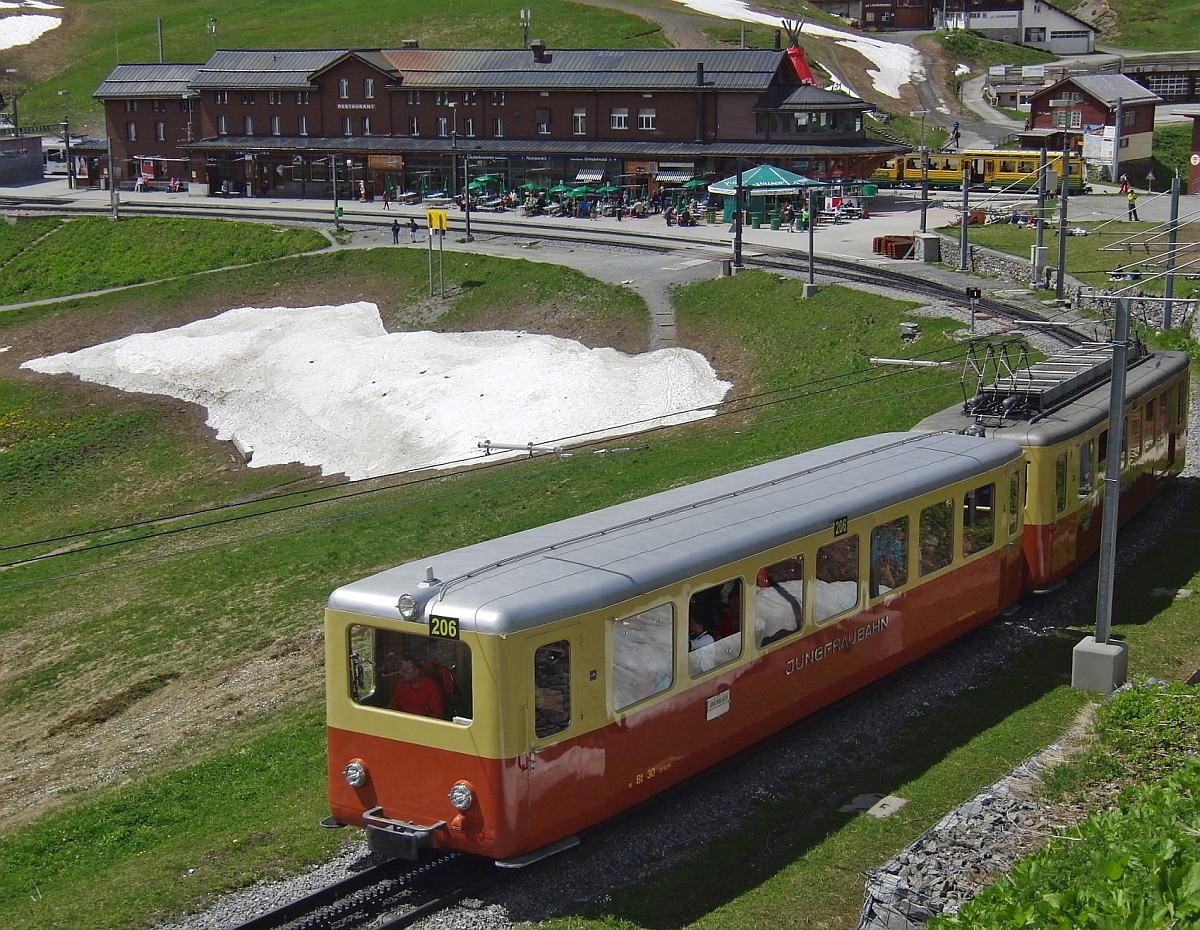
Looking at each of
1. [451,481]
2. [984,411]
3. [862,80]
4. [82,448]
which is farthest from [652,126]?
A: [984,411]

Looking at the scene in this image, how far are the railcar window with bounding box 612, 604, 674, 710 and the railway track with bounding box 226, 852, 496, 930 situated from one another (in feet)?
7.08

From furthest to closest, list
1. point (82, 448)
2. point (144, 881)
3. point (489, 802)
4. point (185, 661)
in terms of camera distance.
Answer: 1. point (82, 448)
2. point (185, 661)
3. point (144, 881)
4. point (489, 802)

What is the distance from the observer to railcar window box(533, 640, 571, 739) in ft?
42.8

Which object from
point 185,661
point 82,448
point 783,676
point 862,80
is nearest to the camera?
point 783,676

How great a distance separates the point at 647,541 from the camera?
1475 cm

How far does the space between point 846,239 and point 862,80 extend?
50.3 m

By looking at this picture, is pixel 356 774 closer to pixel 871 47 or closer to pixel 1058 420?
pixel 1058 420

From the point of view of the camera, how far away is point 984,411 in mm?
22469

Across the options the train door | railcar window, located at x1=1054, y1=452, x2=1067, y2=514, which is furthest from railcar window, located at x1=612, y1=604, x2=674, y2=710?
railcar window, located at x1=1054, y1=452, x2=1067, y2=514

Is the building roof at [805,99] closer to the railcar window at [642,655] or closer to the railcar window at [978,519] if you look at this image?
the railcar window at [978,519]

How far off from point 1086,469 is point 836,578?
793 cm

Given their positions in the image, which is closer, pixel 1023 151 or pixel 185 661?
pixel 185 661

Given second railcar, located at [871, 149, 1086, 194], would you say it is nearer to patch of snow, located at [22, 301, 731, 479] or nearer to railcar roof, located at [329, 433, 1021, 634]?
patch of snow, located at [22, 301, 731, 479]

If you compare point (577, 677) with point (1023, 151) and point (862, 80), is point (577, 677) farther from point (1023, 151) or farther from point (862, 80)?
point (862, 80)
